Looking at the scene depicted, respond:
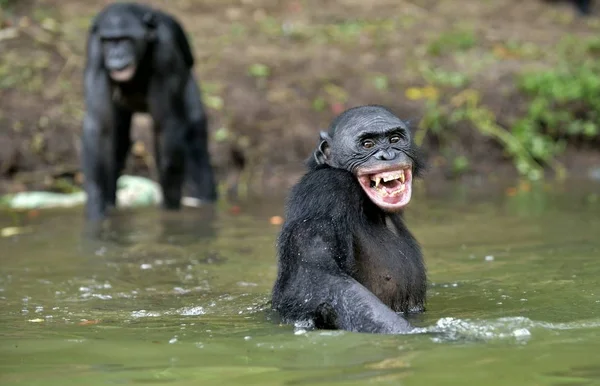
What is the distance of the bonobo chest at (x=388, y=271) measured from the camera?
6.68m

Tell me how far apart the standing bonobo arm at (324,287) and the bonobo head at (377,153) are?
366 mm

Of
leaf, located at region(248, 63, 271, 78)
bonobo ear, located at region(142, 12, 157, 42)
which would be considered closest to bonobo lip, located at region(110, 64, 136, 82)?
bonobo ear, located at region(142, 12, 157, 42)

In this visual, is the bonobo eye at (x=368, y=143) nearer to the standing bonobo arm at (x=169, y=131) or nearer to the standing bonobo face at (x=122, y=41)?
the standing bonobo face at (x=122, y=41)

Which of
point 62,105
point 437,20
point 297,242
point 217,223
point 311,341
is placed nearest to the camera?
point 311,341

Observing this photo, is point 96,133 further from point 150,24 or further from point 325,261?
point 325,261

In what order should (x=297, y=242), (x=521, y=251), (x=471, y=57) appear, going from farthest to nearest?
(x=471, y=57), (x=521, y=251), (x=297, y=242)

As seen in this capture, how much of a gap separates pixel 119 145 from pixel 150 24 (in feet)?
5.38

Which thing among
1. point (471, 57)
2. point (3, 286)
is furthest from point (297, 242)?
point (471, 57)

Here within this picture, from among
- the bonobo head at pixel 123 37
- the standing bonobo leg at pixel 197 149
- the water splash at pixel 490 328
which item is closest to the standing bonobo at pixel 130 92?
the bonobo head at pixel 123 37

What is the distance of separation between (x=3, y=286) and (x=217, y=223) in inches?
160

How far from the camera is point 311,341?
5777mm

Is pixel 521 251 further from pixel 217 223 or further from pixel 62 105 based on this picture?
pixel 62 105

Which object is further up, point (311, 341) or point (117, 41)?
point (117, 41)

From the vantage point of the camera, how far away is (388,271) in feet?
22.1
